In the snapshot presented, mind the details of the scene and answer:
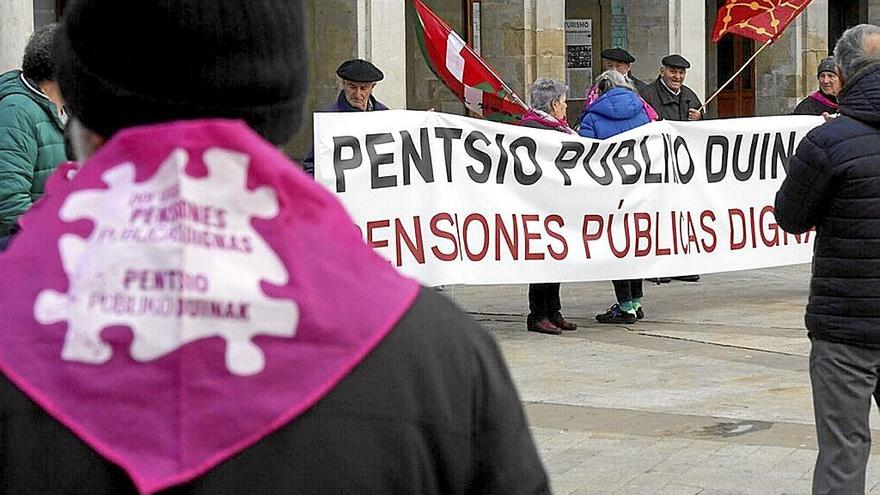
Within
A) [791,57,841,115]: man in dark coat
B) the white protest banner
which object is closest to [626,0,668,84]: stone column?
[791,57,841,115]: man in dark coat

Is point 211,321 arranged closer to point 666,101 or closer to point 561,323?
point 561,323

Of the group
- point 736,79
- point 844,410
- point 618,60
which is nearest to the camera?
point 844,410

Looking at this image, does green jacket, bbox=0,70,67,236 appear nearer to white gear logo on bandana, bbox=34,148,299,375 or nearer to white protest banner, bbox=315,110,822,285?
white protest banner, bbox=315,110,822,285

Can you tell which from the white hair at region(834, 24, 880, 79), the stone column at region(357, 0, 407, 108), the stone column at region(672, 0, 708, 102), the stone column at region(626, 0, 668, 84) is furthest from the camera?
the stone column at region(626, 0, 668, 84)

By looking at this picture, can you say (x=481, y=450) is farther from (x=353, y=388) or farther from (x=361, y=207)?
(x=361, y=207)

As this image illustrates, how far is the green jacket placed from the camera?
20.3 ft

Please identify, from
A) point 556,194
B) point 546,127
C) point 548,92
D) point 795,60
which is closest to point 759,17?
point 548,92

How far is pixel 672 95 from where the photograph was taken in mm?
13883

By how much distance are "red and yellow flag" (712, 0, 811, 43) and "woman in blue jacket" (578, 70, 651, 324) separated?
3.50m

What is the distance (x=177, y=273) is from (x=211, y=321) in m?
0.06

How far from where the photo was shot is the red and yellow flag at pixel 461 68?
1179cm

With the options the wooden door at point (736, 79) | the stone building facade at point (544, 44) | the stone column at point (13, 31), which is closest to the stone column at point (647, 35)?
the stone building facade at point (544, 44)

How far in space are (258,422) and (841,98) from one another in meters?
4.21

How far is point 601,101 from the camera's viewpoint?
11.3m
